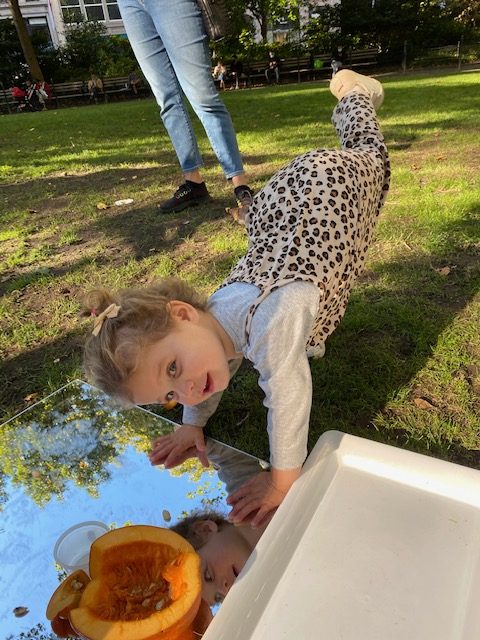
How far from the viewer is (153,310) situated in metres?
1.21

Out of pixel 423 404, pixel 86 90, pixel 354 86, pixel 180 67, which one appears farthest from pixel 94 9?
pixel 423 404

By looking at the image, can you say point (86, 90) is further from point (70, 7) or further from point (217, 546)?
point (217, 546)

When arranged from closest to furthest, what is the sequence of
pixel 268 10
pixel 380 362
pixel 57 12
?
pixel 380 362
pixel 268 10
pixel 57 12

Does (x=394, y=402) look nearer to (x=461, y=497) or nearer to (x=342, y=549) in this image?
(x=461, y=497)

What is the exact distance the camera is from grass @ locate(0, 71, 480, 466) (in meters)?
1.59

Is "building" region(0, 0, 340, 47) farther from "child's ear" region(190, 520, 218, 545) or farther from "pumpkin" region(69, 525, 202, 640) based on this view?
"pumpkin" region(69, 525, 202, 640)

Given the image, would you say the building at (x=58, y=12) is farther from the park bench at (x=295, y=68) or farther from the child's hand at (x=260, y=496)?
the child's hand at (x=260, y=496)

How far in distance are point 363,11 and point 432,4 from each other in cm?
214

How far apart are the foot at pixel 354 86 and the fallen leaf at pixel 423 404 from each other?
1.28 m

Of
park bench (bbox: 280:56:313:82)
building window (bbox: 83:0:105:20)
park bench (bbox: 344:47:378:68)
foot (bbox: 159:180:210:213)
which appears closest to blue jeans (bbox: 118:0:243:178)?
foot (bbox: 159:180:210:213)

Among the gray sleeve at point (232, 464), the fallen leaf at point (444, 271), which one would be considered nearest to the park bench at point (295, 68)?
the fallen leaf at point (444, 271)

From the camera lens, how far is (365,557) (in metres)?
1.01

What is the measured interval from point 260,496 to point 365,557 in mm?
309

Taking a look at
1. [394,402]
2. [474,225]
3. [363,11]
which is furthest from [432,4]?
[394,402]
